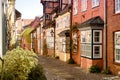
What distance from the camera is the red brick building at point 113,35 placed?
59.6ft

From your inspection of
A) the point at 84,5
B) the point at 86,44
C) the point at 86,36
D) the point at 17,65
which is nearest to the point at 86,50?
the point at 86,44

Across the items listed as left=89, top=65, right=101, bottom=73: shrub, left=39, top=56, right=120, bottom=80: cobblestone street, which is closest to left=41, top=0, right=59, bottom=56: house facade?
left=39, top=56, right=120, bottom=80: cobblestone street

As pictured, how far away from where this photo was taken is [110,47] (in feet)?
63.1

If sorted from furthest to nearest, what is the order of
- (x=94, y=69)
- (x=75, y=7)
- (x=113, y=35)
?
(x=75, y=7) → (x=94, y=69) → (x=113, y=35)

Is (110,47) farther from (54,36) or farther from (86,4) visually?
(54,36)

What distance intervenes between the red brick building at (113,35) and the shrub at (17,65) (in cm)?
1089

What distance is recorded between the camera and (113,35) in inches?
738

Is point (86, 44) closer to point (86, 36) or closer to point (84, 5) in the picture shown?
point (86, 36)

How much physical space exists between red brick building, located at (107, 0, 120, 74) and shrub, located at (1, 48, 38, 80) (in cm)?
1089

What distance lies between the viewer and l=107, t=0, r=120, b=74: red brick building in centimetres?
1817

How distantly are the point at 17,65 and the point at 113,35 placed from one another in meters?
11.8

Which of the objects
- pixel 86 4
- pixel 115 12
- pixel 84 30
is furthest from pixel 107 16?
pixel 86 4

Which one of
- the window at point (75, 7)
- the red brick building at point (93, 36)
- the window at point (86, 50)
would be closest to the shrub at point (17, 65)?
the red brick building at point (93, 36)

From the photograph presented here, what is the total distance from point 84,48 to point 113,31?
4535mm
